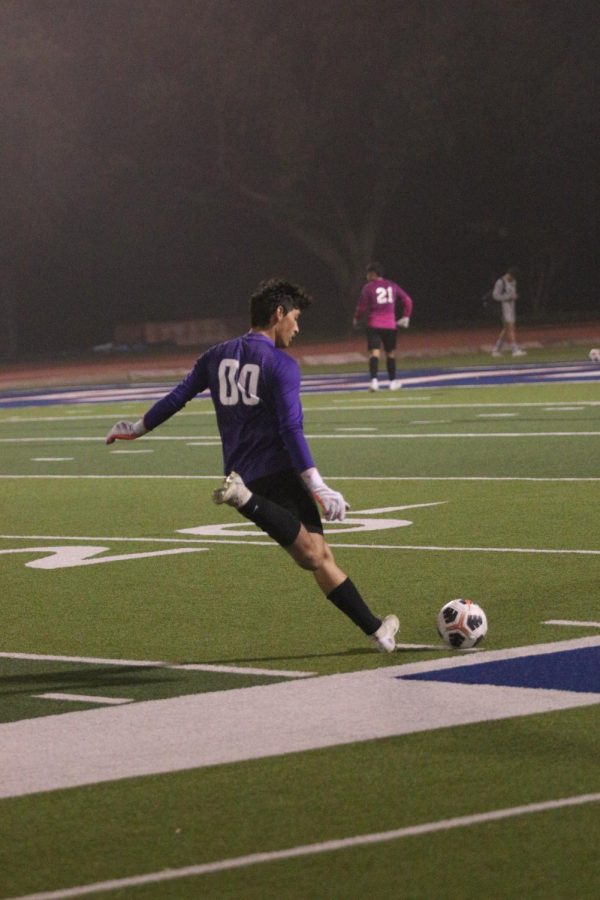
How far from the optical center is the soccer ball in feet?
30.2

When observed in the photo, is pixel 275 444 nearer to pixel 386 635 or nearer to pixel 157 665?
pixel 386 635

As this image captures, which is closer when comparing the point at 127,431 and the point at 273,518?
the point at 273,518

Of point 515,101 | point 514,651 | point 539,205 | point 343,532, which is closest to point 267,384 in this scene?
point 514,651

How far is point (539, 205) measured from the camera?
62.2 meters

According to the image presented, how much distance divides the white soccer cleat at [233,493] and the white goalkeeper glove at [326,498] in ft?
0.96

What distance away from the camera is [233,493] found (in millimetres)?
8859

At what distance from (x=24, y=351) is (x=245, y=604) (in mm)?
56731

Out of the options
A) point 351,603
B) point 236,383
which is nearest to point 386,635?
point 351,603

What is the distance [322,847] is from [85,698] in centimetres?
276

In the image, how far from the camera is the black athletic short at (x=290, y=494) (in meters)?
9.20

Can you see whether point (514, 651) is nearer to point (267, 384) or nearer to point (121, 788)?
point (267, 384)

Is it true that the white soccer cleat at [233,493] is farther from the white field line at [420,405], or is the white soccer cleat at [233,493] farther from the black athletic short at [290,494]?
the white field line at [420,405]

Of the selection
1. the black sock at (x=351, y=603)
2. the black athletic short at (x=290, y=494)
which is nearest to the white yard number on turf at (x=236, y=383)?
the black athletic short at (x=290, y=494)

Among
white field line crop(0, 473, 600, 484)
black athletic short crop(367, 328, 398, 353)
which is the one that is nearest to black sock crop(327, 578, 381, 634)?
white field line crop(0, 473, 600, 484)
